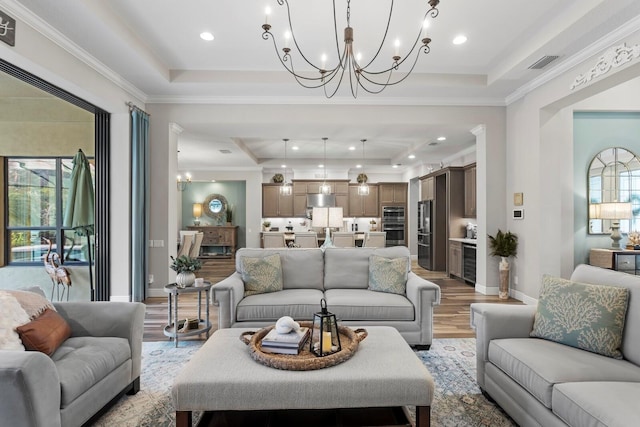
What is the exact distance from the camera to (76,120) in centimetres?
525

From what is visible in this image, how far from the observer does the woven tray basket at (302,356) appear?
1876mm

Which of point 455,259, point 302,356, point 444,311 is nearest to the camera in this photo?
point 302,356

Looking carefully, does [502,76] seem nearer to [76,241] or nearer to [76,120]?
[76,120]

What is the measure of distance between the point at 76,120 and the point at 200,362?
4.94 meters

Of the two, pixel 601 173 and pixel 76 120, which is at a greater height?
pixel 76 120

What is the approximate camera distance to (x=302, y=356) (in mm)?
1994

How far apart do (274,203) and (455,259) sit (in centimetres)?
586

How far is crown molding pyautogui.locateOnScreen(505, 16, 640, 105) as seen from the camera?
3.35m

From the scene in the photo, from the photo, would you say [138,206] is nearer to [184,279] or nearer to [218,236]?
[184,279]

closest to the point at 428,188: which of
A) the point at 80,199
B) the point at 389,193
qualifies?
the point at 389,193

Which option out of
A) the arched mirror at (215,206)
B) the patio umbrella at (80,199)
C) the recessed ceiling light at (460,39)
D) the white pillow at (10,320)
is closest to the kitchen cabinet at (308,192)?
the arched mirror at (215,206)

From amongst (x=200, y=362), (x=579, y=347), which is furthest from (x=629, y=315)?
(x=200, y=362)

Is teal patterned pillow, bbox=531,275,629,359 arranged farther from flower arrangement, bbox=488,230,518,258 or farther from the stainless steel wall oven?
the stainless steel wall oven

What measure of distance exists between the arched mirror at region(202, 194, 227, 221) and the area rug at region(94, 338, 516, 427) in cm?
881
